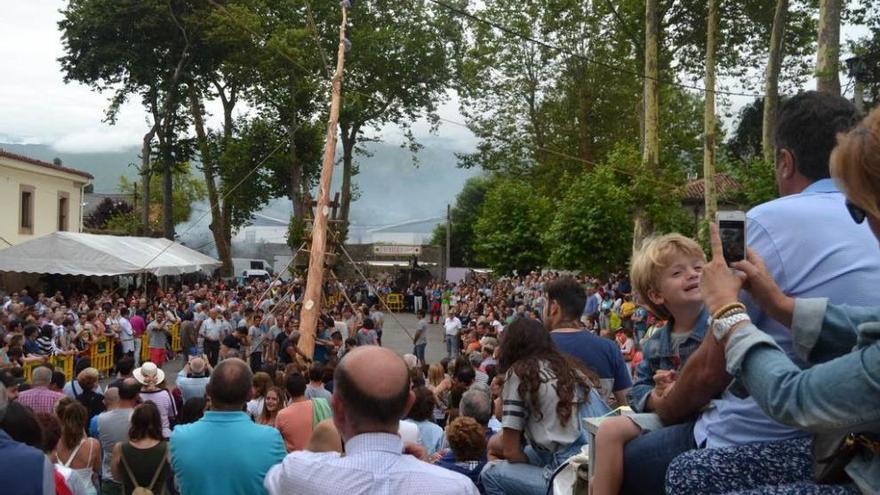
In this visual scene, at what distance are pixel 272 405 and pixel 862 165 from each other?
19.9ft

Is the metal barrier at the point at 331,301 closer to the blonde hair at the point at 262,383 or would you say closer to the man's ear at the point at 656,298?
the blonde hair at the point at 262,383

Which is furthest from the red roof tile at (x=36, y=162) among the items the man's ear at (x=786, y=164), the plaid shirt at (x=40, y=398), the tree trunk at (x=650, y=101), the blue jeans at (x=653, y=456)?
the man's ear at (x=786, y=164)

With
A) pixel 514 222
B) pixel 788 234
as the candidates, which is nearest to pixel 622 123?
pixel 514 222

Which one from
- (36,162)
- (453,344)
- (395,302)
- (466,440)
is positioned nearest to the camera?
(466,440)

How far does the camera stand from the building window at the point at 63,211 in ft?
139

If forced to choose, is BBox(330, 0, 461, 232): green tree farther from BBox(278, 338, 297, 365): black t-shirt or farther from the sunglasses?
the sunglasses

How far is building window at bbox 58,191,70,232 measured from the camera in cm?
4247

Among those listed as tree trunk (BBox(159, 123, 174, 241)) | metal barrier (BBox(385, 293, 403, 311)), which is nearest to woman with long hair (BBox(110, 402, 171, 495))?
metal barrier (BBox(385, 293, 403, 311))

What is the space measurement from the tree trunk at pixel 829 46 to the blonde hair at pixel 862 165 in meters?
13.5

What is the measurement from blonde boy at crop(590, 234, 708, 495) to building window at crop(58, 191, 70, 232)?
142ft

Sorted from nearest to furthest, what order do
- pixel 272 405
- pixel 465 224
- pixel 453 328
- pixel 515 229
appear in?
pixel 272 405 → pixel 453 328 → pixel 515 229 → pixel 465 224

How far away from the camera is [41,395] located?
812cm

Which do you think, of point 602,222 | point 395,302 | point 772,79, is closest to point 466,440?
point 772,79

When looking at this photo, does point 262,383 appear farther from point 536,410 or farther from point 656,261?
point 656,261
